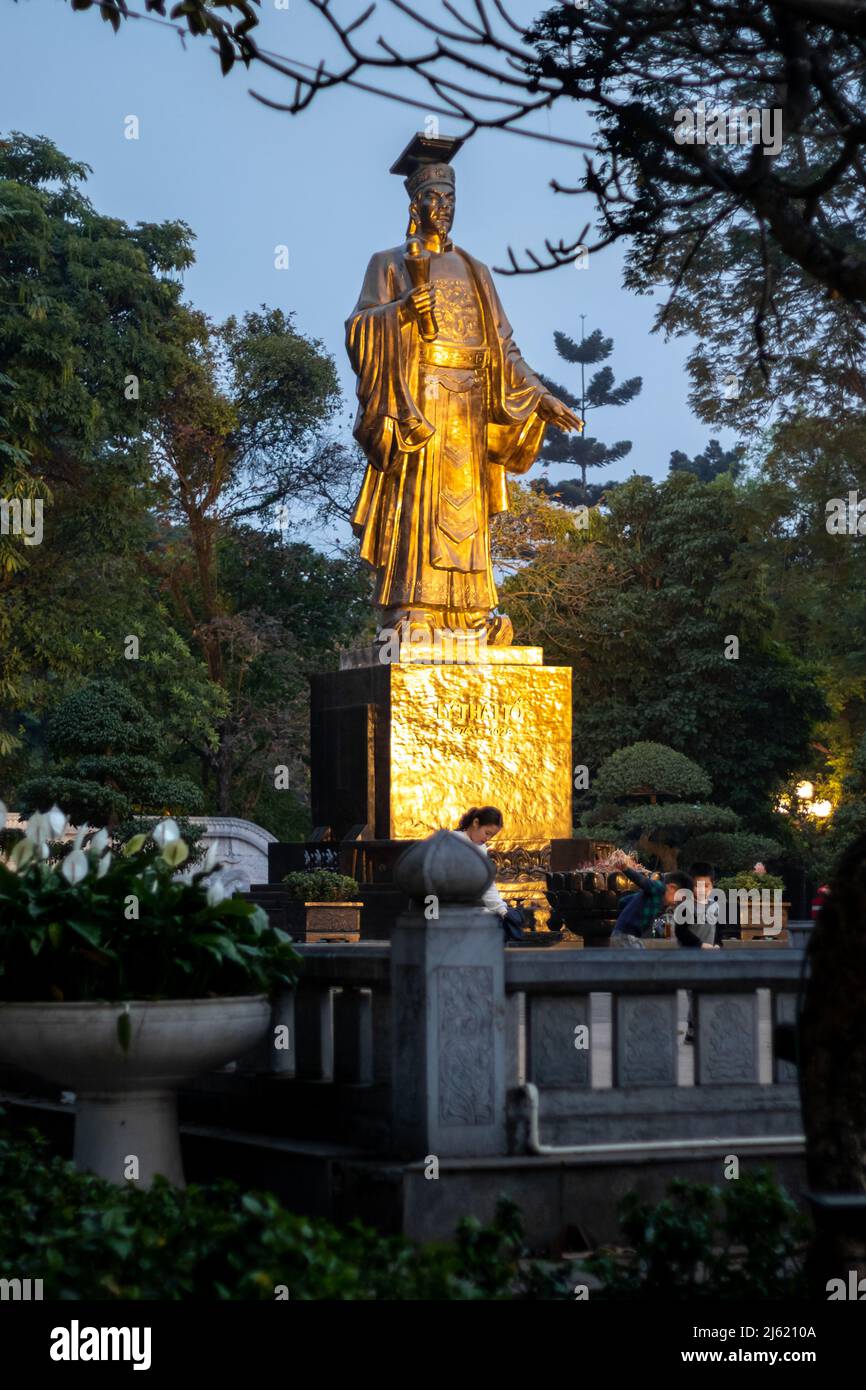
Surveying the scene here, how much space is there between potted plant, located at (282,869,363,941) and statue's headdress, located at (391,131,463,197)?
20.4 ft

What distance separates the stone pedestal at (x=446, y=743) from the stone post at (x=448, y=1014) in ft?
31.0

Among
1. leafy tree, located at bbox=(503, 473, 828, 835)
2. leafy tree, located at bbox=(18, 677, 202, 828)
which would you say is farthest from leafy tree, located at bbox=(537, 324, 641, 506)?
leafy tree, located at bbox=(18, 677, 202, 828)

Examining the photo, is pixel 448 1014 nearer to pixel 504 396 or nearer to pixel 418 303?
pixel 418 303

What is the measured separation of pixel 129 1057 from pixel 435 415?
37.5 ft

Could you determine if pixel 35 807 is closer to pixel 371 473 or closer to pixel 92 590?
pixel 371 473

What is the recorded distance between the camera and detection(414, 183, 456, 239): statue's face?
16.9 meters

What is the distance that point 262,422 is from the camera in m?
34.7

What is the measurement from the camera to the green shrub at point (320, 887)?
612 inches

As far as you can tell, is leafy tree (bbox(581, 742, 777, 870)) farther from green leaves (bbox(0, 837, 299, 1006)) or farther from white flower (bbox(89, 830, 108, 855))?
green leaves (bbox(0, 837, 299, 1006))

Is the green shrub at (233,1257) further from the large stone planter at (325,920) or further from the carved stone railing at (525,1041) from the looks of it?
the large stone planter at (325,920)

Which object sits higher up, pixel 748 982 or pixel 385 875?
pixel 385 875
